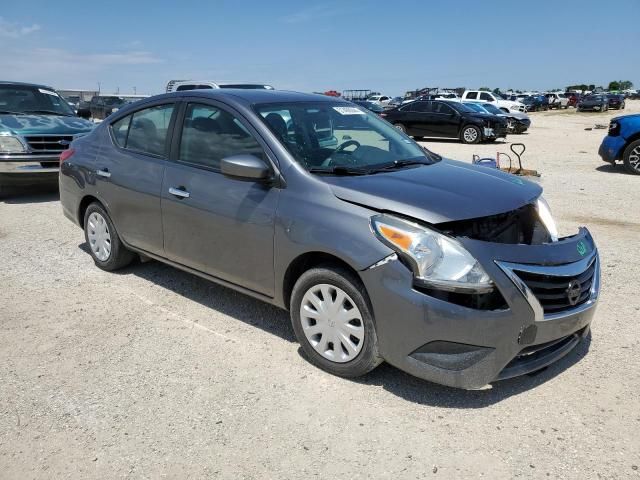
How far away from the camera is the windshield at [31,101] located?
9.49 meters

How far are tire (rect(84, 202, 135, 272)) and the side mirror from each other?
78.9 inches

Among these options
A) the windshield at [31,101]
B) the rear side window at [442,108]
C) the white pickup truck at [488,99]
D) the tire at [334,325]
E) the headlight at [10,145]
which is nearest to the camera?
the tire at [334,325]

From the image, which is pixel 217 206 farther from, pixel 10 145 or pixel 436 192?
pixel 10 145

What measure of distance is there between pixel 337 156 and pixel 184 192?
1219 mm

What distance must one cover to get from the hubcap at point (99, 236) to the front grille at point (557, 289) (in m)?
3.88

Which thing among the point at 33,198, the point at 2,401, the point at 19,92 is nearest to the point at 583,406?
the point at 2,401

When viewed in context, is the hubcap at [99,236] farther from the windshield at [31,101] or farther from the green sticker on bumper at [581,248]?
the windshield at [31,101]

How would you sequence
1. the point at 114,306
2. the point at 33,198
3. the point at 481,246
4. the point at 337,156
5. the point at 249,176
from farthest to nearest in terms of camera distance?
1. the point at 33,198
2. the point at 114,306
3. the point at 337,156
4. the point at 249,176
5. the point at 481,246

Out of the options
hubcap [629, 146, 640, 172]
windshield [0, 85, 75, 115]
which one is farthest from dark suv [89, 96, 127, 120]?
hubcap [629, 146, 640, 172]

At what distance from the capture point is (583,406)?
10.2ft

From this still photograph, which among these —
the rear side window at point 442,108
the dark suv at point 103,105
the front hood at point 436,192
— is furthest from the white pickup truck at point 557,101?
the front hood at point 436,192

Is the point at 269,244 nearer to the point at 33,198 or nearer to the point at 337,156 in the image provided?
the point at 337,156

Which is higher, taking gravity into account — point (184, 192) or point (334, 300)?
point (184, 192)

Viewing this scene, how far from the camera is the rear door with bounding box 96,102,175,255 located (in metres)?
4.53
